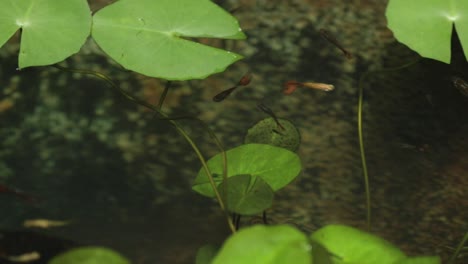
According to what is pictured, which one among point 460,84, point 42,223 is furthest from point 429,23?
point 42,223

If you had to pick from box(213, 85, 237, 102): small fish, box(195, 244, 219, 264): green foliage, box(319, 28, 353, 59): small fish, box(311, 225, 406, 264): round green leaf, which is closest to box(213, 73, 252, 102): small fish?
box(213, 85, 237, 102): small fish

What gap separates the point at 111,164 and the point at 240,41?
0.29 metres

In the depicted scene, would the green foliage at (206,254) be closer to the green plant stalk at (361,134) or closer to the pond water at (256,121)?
the pond water at (256,121)

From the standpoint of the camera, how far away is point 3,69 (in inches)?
39.6

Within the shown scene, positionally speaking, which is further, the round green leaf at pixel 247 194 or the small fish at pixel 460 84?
the small fish at pixel 460 84

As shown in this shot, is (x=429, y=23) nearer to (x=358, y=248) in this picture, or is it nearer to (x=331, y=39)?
(x=331, y=39)

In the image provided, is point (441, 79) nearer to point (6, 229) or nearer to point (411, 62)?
point (411, 62)

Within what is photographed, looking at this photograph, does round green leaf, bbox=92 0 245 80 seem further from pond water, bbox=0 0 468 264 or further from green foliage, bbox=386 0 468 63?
green foliage, bbox=386 0 468 63

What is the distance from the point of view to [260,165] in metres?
0.90

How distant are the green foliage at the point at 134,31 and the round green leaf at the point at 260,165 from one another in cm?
13

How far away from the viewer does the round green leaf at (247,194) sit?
2.77 feet

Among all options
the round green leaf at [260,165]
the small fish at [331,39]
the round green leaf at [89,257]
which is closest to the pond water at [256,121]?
the small fish at [331,39]

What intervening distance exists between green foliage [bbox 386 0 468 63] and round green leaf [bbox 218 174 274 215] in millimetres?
300

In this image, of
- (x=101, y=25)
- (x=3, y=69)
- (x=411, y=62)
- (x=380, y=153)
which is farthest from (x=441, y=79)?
(x=3, y=69)
